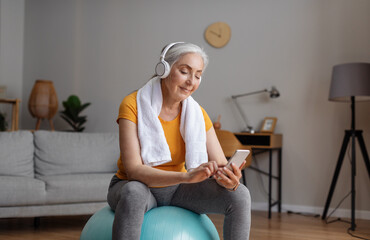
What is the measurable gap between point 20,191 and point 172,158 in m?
1.58

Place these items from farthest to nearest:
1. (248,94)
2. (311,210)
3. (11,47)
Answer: (11,47), (248,94), (311,210)

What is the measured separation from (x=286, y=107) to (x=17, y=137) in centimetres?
246

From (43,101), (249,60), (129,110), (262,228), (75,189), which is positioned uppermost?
(249,60)

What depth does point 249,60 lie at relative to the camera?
4.24m

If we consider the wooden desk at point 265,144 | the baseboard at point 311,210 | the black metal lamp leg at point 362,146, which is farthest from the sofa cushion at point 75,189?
the black metal lamp leg at point 362,146

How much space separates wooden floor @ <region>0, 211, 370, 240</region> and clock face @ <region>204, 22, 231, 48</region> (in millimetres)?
1761

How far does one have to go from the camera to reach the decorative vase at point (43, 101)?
4586 mm

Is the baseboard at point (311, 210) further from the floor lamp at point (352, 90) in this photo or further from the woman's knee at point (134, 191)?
the woman's knee at point (134, 191)

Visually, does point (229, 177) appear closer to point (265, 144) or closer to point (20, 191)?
point (20, 191)

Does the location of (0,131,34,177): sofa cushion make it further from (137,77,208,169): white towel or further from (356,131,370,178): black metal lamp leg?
(356,131,370,178): black metal lamp leg

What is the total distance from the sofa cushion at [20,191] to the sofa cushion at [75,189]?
6cm

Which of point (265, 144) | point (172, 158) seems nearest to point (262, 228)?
point (265, 144)

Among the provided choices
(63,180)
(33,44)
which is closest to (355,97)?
(63,180)

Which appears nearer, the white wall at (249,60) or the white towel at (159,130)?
the white towel at (159,130)
